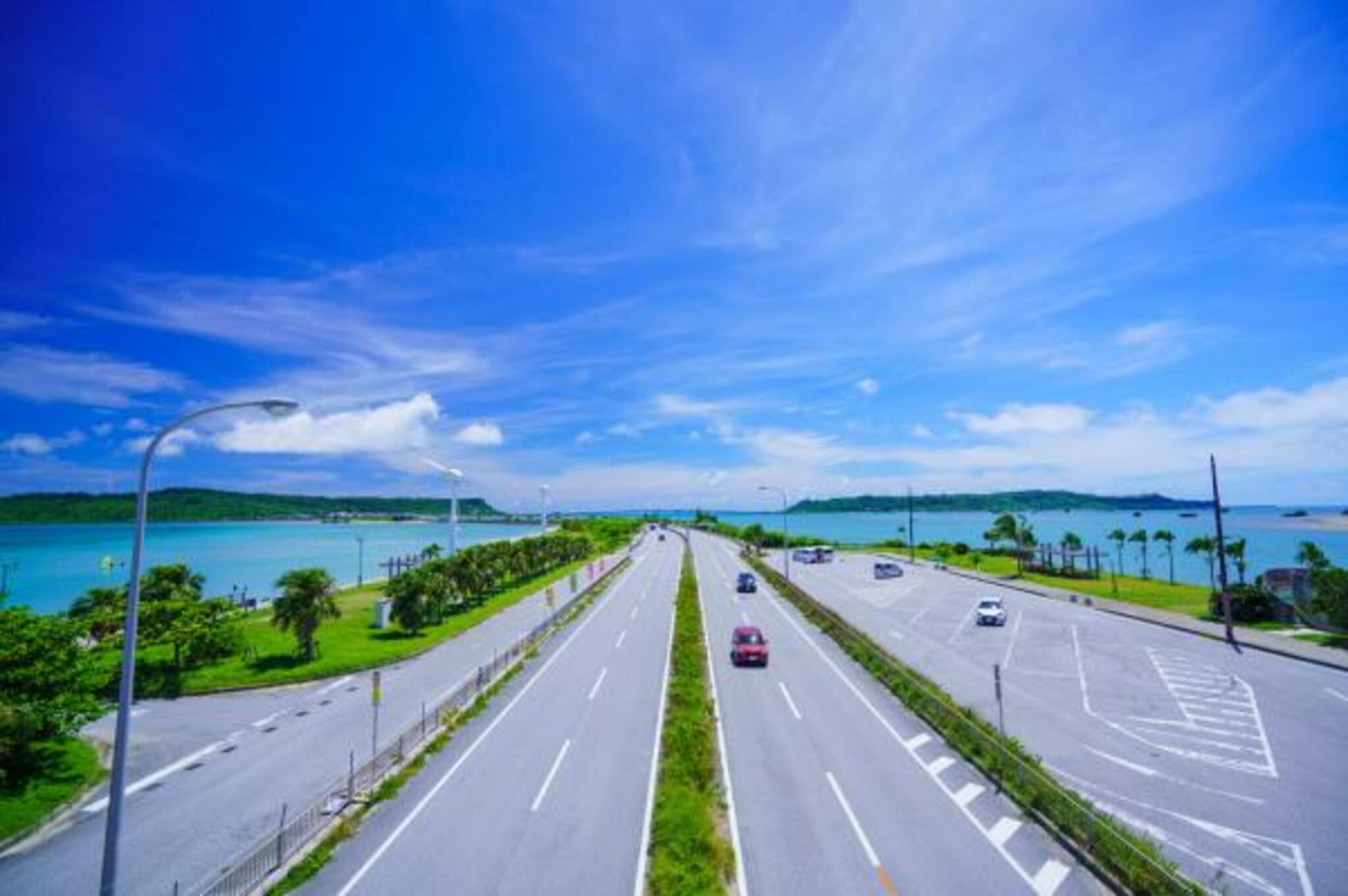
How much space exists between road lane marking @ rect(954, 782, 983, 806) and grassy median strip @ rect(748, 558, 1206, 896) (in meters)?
0.67

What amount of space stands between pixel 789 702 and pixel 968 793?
906 cm

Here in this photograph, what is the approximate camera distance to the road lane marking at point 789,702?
23750 mm

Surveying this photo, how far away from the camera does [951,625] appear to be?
139 feet

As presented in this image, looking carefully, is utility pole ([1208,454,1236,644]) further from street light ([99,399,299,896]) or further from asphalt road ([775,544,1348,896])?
street light ([99,399,299,896])

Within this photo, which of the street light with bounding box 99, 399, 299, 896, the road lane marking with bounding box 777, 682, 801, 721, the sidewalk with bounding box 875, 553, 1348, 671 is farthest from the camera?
the sidewalk with bounding box 875, 553, 1348, 671

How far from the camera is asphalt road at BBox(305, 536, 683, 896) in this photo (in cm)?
1341

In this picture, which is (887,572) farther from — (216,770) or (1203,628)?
(216,770)

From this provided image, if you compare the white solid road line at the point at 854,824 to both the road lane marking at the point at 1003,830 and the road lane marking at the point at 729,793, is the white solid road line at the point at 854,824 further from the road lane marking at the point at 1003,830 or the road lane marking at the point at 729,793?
the road lane marking at the point at 1003,830

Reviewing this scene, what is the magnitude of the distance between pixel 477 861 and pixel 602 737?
25.8ft

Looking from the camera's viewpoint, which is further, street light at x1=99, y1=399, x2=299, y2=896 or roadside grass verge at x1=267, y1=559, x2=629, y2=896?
roadside grass verge at x1=267, y1=559, x2=629, y2=896

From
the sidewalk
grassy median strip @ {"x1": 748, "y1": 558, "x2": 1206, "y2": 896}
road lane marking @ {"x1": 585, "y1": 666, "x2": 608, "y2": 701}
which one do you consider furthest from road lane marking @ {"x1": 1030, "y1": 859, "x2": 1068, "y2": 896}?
the sidewalk

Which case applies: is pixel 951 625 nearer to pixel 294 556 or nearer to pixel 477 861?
pixel 477 861

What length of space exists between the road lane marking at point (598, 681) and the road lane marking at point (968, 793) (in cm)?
1458

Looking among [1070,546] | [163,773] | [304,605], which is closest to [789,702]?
[163,773]
